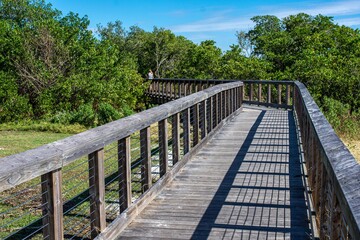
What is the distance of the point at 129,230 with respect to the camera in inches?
182

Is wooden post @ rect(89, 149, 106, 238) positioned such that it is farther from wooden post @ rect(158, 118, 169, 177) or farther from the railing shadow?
wooden post @ rect(158, 118, 169, 177)

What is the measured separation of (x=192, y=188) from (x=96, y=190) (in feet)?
7.66

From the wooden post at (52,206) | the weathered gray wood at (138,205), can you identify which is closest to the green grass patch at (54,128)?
the weathered gray wood at (138,205)

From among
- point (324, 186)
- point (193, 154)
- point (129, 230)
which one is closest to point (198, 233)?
point (129, 230)

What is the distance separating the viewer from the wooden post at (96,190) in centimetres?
400

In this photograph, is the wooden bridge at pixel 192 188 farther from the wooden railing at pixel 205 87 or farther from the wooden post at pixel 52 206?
the wooden railing at pixel 205 87

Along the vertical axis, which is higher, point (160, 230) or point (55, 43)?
point (55, 43)

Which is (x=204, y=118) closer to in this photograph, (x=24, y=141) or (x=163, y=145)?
(x=163, y=145)

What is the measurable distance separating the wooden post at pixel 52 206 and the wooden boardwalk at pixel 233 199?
4.01 ft

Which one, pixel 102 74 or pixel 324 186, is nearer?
pixel 324 186

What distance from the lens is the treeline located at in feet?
82.9

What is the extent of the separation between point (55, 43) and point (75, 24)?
2406mm

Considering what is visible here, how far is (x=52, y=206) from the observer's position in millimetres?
3256

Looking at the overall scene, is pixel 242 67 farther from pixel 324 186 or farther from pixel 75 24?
pixel 324 186
